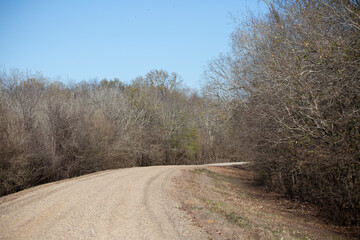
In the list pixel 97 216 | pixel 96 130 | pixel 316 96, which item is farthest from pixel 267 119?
pixel 96 130

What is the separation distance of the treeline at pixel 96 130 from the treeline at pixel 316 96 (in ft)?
15.8

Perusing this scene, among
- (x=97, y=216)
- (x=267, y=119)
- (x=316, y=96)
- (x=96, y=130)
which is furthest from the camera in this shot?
(x=96, y=130)

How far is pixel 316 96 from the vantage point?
33.4ft

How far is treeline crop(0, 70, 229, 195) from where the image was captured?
18.4 m

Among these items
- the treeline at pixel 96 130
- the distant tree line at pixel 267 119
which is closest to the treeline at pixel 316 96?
the distant tree line at pixel 267 119

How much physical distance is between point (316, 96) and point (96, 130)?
19327 mm

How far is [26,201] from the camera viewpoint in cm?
1062

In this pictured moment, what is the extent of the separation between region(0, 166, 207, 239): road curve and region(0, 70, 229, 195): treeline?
24.9 feet

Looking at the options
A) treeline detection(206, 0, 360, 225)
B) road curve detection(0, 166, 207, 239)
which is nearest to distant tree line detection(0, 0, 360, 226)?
treeline detection(206, 0, 360, 225)

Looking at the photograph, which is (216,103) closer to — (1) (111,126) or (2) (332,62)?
(2) (332,62)

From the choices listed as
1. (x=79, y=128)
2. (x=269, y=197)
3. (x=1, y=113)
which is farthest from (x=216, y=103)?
(x=1, y=113)

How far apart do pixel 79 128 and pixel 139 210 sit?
15534mm

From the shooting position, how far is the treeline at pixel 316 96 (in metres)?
9.38

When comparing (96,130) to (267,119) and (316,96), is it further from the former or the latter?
(316,96)
